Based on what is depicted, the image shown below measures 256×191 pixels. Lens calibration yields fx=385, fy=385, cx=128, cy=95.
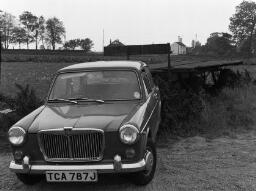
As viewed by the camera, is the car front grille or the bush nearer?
the car front grille

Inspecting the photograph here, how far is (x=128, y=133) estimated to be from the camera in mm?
4715

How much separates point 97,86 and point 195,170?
1957 mm

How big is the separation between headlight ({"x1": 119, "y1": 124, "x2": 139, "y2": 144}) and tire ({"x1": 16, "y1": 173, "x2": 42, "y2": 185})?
150cm

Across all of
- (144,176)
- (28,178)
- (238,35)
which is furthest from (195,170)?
(238,35)

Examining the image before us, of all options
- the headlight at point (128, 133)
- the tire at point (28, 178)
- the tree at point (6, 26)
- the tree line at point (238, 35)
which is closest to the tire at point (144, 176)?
the headlight at point (128, 133)

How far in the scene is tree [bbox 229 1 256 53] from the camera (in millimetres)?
83125

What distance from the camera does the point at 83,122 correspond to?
4812 mm

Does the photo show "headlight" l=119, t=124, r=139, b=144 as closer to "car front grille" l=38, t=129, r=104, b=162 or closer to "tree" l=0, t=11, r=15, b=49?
"car front grille" l=38, t=129, r=104, b=162

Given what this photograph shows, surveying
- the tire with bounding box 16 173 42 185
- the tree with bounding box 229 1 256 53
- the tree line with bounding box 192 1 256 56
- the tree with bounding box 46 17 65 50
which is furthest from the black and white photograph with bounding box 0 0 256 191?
the tree with bounding box 46 17 65 50

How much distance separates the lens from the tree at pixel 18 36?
97250 mm

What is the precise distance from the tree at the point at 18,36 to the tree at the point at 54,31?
6.08 metres

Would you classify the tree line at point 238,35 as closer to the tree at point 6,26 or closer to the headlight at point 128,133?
the tree at point 6,26

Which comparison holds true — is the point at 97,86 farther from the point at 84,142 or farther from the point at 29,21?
the point at 29,21

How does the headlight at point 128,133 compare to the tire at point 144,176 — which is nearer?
the headlight at point 128,133
